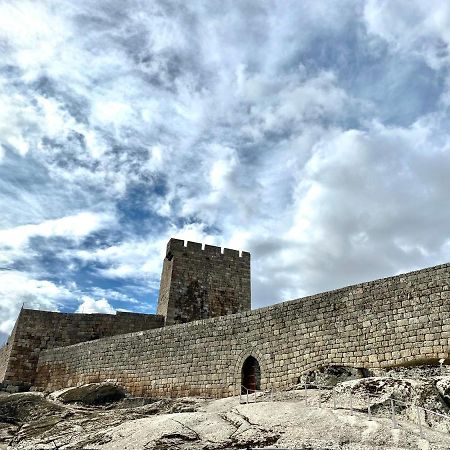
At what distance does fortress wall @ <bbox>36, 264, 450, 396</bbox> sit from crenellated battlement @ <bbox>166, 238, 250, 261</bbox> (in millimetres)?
7174

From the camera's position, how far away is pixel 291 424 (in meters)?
8.84

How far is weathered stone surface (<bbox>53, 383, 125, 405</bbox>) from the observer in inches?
639

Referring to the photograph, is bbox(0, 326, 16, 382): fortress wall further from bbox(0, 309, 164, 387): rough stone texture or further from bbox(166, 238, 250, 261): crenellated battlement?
bbox(166, 238, 250, 261): crenellated battlement

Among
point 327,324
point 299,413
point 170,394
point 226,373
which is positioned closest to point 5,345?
point 170,394

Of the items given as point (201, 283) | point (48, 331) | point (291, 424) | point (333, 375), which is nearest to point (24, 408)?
point (48, 331)

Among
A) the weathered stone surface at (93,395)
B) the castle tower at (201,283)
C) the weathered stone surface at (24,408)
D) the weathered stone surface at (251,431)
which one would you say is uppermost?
the castle tower at (201,283)

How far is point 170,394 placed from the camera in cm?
1750

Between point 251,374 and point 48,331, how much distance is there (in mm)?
13093

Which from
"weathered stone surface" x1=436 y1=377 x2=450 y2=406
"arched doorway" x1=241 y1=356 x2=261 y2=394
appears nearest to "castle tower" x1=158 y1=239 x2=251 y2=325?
"arched doorway" x1=241 y1=356 x2=261 y2=394

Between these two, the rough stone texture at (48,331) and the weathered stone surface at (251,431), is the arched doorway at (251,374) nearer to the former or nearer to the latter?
the weathered stone surface at (251,431)

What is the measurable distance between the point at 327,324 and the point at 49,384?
47.4 feet

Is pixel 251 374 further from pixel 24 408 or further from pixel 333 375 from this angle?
pixel 24 408

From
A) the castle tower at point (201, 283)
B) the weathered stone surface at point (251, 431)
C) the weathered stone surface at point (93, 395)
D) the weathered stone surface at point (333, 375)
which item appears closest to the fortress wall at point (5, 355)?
the castle tower at point (201, 283)

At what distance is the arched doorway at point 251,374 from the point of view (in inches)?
618
